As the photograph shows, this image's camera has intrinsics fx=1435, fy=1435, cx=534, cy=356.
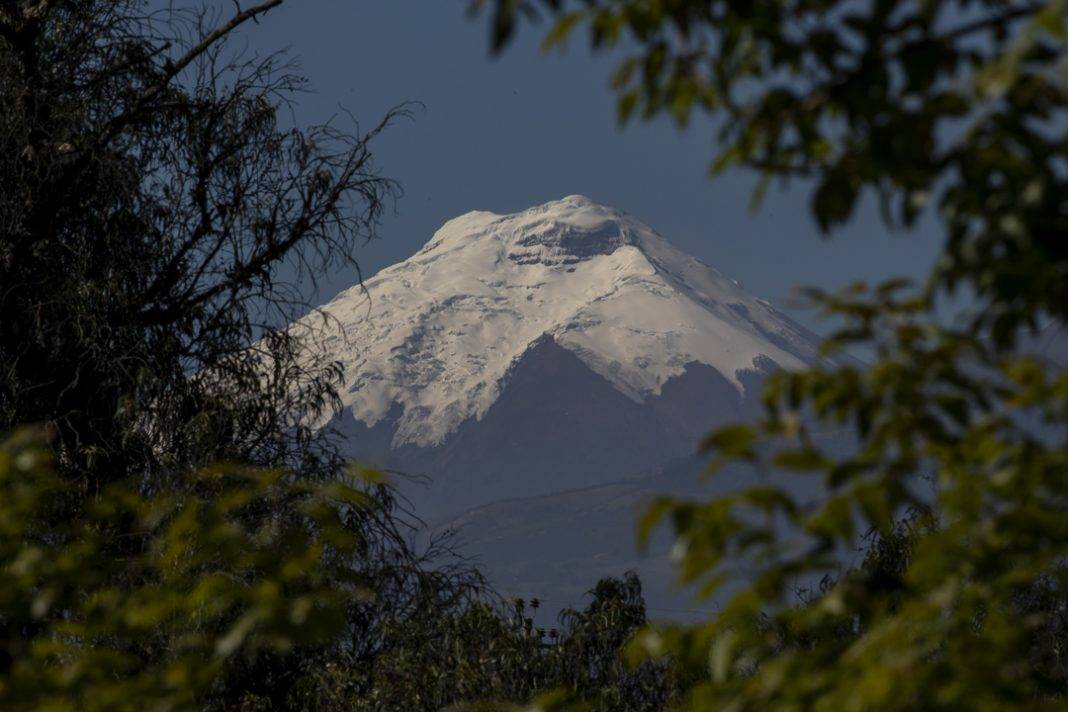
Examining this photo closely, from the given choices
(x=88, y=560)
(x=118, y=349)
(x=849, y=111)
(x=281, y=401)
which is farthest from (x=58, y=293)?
(x=849, y=111)

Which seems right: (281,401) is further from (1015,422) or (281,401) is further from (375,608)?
(1015,422)

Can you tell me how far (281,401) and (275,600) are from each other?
8.39 m

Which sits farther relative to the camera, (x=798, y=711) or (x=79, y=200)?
(x=79, y=200)

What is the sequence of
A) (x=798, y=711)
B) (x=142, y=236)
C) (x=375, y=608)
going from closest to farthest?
(x=798, y=711)
(x=142, y=236)
(x=375, y=608)

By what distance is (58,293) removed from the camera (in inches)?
425

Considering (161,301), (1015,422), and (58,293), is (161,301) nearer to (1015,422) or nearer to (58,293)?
(58,293)

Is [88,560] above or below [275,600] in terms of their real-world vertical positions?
above

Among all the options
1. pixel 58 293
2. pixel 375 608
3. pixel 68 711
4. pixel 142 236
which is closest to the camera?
pixel 68 711

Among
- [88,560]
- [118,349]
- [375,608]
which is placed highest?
[118,349]

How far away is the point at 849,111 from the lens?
3.04 meters

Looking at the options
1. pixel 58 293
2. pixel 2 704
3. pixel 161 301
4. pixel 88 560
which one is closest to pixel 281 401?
pixel 161 301

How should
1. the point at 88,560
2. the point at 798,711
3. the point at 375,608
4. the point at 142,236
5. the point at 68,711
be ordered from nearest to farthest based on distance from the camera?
the point at 798,711
the point at 68,711
the point at 88,560
the point at 142,236
the point at 375,608

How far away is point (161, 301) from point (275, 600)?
853 cm

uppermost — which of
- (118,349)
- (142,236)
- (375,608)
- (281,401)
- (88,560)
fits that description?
(142,236)
